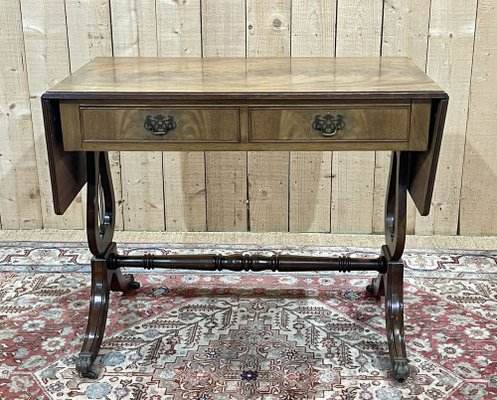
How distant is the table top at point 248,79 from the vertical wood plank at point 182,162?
49 centimetres

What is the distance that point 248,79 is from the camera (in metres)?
2.19

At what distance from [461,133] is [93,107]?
1736 millimetres

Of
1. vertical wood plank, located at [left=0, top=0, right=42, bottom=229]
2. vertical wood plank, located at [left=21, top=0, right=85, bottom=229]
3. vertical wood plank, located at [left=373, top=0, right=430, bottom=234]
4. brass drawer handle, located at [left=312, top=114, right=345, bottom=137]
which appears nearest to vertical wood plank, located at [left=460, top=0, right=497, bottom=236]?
vertical wood plank, located at [left=373, top=0, right=430, bottom=234]

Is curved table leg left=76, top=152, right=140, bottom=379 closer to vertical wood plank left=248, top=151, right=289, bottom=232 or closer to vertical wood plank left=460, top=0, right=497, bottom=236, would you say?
vertical wood plank left=248, top=151, right=289, bottom=232

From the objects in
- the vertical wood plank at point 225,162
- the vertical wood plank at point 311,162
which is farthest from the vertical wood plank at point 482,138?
the vertical wood plank at point 225,162

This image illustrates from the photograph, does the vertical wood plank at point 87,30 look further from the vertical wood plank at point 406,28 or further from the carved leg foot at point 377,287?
the carved leg foot at point 377,287

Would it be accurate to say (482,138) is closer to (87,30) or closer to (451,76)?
(451,76)

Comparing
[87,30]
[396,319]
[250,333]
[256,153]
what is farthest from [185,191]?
[396,319]

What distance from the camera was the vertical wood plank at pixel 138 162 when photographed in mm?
3047

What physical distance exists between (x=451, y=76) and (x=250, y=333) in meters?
1.40

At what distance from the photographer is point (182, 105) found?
2.02 m

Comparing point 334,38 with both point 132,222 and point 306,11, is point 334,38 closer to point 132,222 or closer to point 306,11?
point 306,11

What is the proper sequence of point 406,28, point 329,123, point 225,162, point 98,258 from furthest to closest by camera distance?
point 225,162 < point 406,28 < point 98,258 < point 329,123

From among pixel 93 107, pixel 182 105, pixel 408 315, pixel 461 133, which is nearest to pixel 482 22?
pixel 461 133
